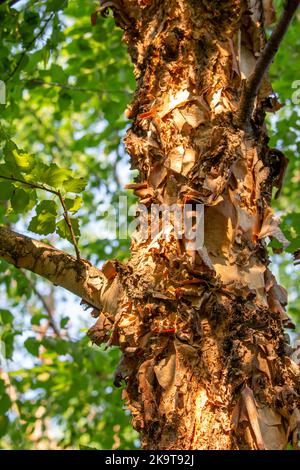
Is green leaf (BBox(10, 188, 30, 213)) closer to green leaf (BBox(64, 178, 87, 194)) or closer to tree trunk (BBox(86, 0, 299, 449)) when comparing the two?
green leaf (BBox(64, 178, 87, 194))

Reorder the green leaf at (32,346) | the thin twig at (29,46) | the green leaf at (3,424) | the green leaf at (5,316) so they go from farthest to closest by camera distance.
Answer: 1. the green leaf at (3,424)
2. the green leaf at (5,316)
3. the green leaf at (32,346)
4. the thin twig at (29,46)

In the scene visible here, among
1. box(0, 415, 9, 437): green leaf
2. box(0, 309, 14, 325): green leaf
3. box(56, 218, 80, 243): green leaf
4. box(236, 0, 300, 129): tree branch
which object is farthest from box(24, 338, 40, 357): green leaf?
box(236, 0, 300, 129): tree branch

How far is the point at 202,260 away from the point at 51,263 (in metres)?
0.47

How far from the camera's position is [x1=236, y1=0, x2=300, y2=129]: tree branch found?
1.55 meters

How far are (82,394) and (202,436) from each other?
3.90 m

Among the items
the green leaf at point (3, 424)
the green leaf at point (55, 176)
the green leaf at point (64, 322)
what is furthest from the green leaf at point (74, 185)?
the green leaf at point (3, 424)

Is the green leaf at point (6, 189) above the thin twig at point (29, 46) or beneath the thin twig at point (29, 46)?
beneath

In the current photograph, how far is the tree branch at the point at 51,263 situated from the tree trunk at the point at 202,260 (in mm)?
96

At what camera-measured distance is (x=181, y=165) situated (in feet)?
5.52

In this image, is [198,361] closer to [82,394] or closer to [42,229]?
[42,229]

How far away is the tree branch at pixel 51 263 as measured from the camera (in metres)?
1.75

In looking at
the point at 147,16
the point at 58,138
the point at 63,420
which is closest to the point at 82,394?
the point at 63,420

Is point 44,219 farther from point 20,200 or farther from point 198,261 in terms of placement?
point 198,261

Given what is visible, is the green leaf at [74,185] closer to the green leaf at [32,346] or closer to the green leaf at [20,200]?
the green leaf at [20,200]
